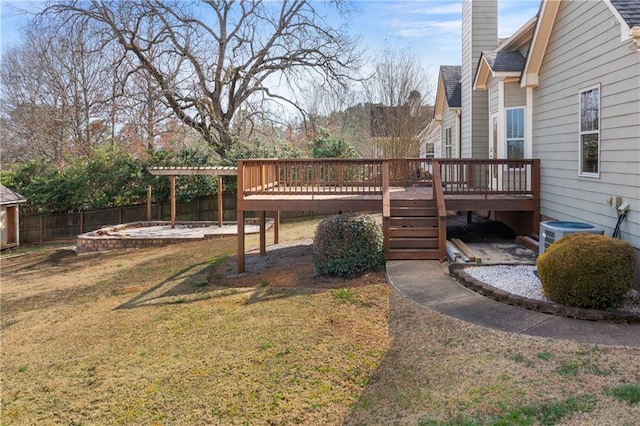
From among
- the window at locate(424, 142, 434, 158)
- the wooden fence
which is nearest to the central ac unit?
the wooden fence

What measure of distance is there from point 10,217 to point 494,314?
59.0 feet

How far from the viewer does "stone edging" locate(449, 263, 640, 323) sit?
4.86 m

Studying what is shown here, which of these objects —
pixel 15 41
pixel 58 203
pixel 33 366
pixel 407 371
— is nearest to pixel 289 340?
pixel 407 371

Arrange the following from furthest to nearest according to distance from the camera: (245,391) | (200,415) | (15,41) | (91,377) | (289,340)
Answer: (15,41), (289,340), (91,377), (245,391), (200,415)

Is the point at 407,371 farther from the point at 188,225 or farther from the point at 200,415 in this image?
the point at 188,225

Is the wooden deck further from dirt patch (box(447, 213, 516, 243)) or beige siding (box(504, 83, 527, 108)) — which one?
beige siding (box(504, 83, 527, 108))

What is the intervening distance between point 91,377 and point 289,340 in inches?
81.2

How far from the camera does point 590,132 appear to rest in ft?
22.9

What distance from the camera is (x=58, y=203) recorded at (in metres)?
17.4

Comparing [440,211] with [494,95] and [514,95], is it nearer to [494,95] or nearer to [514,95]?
[514,95]

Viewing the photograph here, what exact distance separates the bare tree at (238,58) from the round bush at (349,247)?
554 inches

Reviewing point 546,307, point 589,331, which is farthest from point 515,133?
point 589,331

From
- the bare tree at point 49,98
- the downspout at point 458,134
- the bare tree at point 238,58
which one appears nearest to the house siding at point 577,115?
the downspout at point 458,134

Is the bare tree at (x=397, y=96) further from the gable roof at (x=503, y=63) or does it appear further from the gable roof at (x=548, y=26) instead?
the gable roof at (x=548, y=26)
